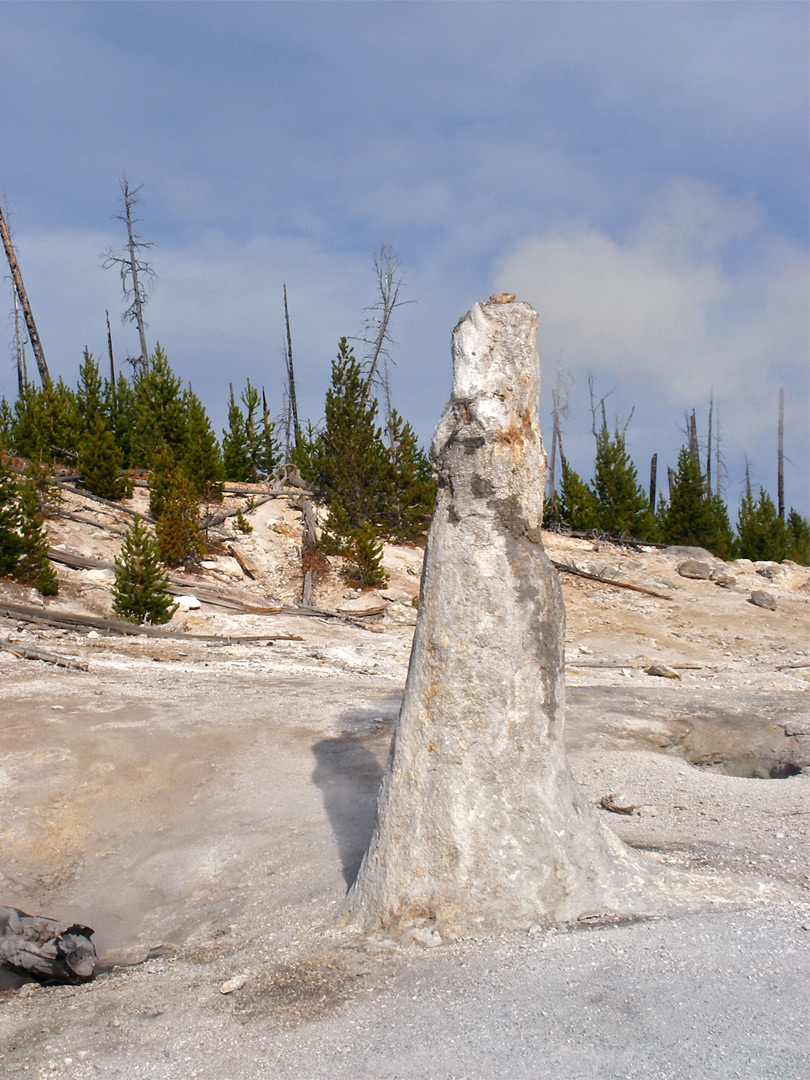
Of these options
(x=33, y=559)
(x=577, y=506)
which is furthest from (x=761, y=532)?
(x=33, y=559)

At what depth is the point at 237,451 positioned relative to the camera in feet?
87.8

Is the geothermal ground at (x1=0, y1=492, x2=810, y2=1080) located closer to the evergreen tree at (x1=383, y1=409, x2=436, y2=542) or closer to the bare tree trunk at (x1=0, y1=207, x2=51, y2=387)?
the evergreen tree at (x1=383, y1=409, x2=436, y2=542)

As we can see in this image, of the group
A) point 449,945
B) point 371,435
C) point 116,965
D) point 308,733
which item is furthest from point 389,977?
point 371,435

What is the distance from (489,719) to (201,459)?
18590 mm

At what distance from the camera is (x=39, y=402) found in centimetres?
2214

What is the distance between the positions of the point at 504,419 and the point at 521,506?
1.56 feet

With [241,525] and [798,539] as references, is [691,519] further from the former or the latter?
[241,525]

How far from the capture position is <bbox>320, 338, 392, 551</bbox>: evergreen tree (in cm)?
2184

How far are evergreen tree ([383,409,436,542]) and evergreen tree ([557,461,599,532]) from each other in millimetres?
6615

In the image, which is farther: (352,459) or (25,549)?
(352,459)

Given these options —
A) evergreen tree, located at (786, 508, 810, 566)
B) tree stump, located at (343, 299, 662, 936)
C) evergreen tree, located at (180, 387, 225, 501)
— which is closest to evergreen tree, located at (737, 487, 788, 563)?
evergreen tree, located at (786, 508, 810, 566)

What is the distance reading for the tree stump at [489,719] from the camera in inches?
170

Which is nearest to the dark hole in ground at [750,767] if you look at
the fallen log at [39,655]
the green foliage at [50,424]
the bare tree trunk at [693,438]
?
the fallen log at [39,655]

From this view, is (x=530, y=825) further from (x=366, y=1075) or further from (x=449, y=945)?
(x=366, y=1075)
